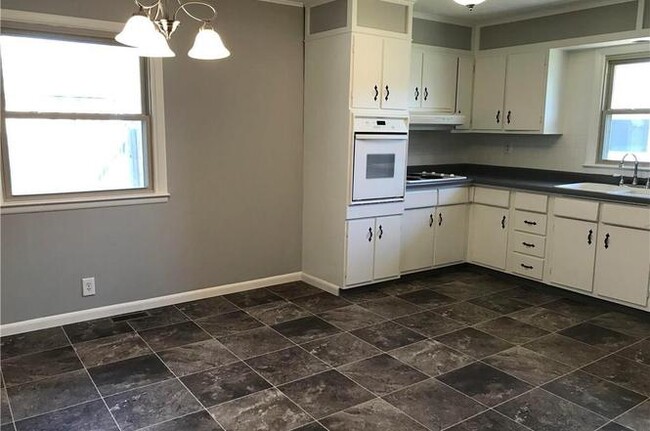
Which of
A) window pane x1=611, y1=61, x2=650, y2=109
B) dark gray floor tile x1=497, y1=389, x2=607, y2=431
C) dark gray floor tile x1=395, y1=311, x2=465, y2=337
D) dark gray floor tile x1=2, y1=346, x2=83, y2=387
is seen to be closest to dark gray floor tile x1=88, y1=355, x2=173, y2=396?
dark gray floor tile x1=2, y1=346, x2=83, y2=387

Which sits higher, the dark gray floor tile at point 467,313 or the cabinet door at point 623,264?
the cabinet door at point 623,264

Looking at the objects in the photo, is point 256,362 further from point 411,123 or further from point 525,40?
point 525,40

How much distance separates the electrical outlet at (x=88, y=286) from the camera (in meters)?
3.71

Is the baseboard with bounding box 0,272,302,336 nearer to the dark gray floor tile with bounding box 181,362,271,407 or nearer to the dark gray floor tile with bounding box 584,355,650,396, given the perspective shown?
the dark gray floor tile with bounding box 181,362,271,407

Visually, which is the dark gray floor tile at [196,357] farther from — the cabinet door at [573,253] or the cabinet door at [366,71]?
the cabinet door at [573,253]

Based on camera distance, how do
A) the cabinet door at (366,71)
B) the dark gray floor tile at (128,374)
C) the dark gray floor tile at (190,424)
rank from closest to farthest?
the dark gray floor tile at (190,424) → the dark gray floor tile at (128,374) → the cabinet door at (366,71)

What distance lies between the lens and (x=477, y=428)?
2.48 m

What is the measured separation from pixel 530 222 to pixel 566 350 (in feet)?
5.01

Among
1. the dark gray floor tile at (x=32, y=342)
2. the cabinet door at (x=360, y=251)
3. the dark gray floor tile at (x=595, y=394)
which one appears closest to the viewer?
the dark gray floor tile at (x=595, y=394)

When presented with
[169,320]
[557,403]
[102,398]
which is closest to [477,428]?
[557,403]

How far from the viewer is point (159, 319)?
3.80m

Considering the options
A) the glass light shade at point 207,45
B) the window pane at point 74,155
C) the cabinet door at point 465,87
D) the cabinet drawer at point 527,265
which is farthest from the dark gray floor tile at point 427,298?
the glass light shade at point 207,45

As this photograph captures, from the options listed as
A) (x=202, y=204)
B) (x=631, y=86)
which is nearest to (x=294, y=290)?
(x=202, y=204)

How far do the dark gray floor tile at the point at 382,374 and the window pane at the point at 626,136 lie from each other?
9.98 feet
